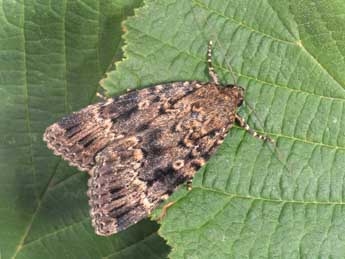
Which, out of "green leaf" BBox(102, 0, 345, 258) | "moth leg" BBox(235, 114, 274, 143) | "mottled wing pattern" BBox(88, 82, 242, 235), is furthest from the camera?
"mottled wing pattern" BBox(88, 82, 242, 235)

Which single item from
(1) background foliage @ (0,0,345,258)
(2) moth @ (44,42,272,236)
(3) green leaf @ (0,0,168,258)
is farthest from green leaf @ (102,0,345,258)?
(3) green leaf @ (0,0,168,258)

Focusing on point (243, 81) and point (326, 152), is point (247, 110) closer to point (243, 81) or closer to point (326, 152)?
point (243, 81)

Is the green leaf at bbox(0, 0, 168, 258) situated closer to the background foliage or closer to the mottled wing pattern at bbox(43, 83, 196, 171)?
the background foliage

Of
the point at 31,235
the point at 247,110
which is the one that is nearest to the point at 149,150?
the point at 247,110

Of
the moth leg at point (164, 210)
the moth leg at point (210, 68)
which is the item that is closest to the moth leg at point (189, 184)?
the moth leg at point (164, 210)

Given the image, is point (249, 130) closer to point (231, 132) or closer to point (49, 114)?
point (231, 132)

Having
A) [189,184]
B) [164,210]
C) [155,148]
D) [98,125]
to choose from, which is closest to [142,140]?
[155,148]

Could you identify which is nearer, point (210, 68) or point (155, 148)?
point (210, 68)
